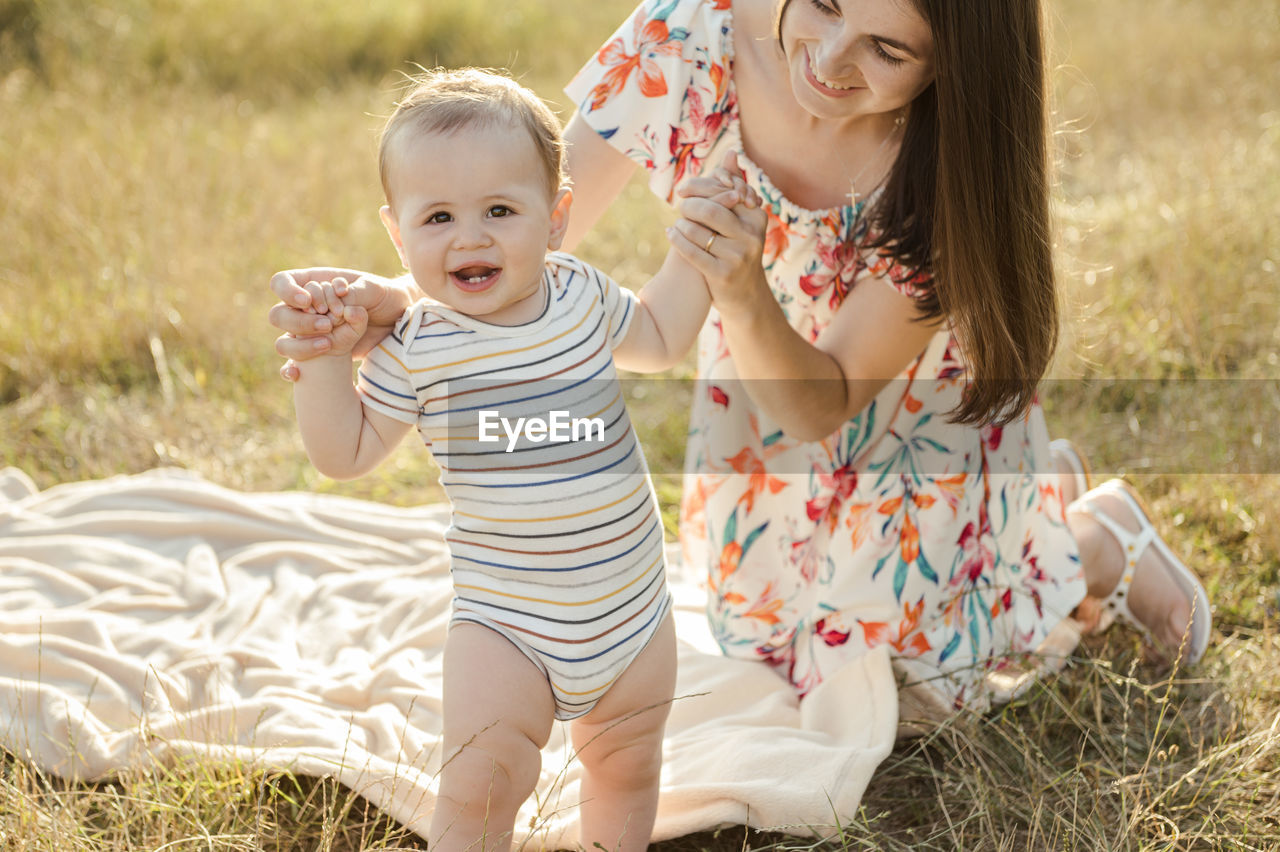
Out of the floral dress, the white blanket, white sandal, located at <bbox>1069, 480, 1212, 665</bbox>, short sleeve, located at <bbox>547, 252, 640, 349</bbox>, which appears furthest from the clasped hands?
white sandal, located at <bbox>1069, 480, 1212, 665</bbox>

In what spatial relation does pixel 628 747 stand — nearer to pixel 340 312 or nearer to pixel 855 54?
pixel 340 312

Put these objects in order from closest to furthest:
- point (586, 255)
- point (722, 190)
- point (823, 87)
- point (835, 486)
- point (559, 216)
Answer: point (559, 216), point (722, 190), point (823, 87), point (835, 486), point (586, 255)

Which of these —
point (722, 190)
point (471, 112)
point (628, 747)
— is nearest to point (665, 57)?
point (722, 190)

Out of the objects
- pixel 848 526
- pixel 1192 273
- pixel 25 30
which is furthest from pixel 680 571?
pixel 25 30

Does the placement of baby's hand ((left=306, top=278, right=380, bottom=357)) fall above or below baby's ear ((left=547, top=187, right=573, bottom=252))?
below

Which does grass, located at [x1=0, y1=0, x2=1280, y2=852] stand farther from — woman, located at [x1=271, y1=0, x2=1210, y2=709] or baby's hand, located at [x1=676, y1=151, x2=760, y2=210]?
baby's hand, located at [x1=676, y1=151, x2=760, y2=210]

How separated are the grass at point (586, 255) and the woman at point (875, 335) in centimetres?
18

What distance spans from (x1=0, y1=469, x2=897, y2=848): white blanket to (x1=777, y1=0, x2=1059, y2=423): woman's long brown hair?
26.6 inches

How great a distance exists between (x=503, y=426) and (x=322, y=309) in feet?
0.95

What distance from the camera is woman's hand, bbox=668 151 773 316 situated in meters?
1.73

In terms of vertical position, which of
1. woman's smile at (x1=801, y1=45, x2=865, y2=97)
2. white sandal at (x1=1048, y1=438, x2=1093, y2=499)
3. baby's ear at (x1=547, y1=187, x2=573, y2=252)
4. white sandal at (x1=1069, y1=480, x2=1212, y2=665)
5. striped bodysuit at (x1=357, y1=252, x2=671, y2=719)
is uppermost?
woman's smile at (x1=801, y1=45, x2=865, y2=97)

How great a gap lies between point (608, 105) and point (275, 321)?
3.23 feet

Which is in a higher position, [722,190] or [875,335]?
[722,190]

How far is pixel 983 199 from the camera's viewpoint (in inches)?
76.9
